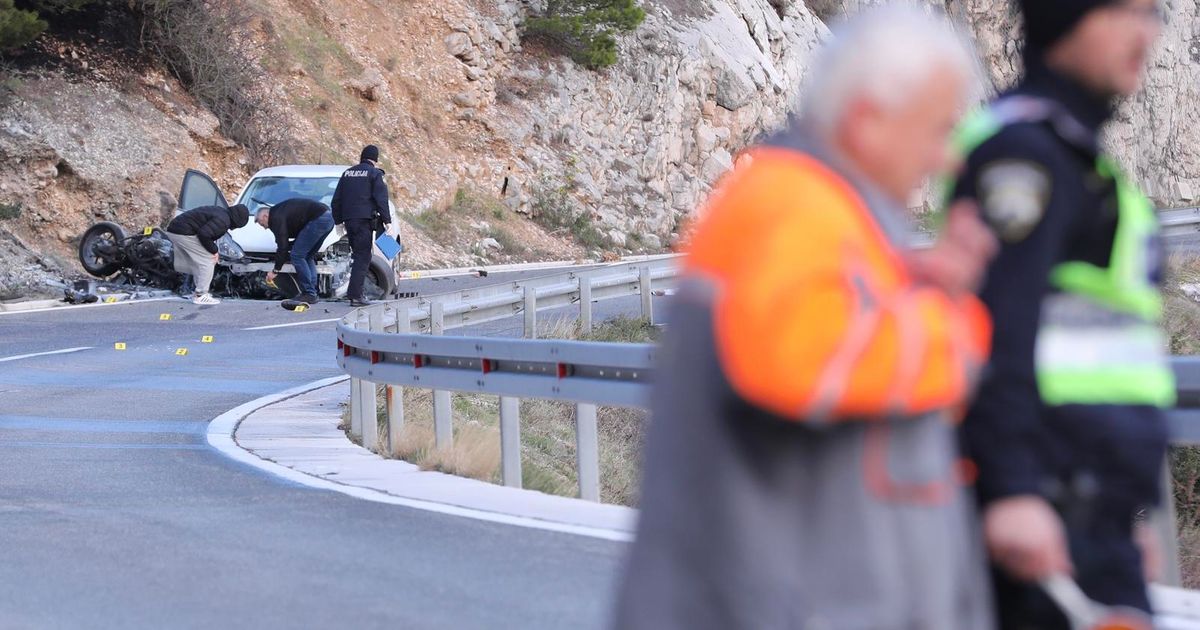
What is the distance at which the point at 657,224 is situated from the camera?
4650 cm

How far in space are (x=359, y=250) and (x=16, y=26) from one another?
1114cm

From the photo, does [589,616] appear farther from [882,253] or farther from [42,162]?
[42,162]

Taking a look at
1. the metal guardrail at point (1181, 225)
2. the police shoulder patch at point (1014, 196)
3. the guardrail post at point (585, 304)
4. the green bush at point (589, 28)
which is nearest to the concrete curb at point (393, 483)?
the police shoulder patch at point (1014, 196)

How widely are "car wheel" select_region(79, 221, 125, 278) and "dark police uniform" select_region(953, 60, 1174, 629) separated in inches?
879

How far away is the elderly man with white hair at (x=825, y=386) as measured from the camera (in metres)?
2.36

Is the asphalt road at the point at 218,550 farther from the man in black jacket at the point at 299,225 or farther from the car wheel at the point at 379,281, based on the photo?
the car wheel at the point at 379,281

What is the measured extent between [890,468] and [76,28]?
1284 inches

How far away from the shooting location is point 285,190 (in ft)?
79.6

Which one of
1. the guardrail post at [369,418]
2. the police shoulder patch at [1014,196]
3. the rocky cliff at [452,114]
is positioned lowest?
the guardrail post at [369,418]

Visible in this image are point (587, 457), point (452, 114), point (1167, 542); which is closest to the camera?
point (1167, 542)

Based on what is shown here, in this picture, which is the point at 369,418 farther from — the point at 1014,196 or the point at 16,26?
the point at 16,26

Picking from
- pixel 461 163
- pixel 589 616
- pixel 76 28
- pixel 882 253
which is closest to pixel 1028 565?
pixel 882 253

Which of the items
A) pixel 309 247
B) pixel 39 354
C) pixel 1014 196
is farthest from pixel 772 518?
pixel 309 247

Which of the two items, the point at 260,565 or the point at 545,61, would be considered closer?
the point at 260,565
